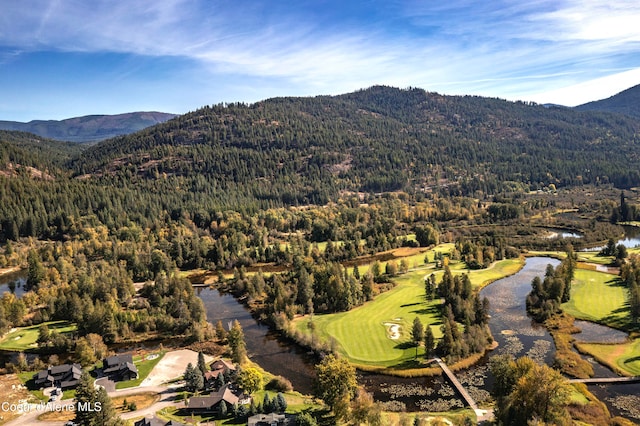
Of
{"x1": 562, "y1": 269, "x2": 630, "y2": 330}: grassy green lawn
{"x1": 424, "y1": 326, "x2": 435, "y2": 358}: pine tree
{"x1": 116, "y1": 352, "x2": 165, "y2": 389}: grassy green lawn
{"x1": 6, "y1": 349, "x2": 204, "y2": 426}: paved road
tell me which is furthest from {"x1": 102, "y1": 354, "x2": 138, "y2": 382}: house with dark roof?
{"x1": 562, "y1": 269, "x2": 630, "y2": 330}: grassy green lawn

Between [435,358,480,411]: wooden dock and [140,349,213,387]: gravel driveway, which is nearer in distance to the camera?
[435,358,480,411]: wooden dock

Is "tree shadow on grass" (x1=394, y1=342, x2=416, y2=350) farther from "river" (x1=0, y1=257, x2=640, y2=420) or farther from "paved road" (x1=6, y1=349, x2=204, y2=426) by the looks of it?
"paved road" (x1=6, y1=349, x2=204, y2=426)

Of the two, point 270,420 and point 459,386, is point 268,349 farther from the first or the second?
point 459,386

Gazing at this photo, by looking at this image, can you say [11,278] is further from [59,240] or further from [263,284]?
[263,284]

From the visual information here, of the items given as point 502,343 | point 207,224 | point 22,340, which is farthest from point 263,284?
point 207,224

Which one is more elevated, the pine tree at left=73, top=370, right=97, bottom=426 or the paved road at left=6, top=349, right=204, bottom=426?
the pine tree at left=73, top=370, right=97, bottom=426

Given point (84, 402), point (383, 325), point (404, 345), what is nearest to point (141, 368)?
point (84, 402)
